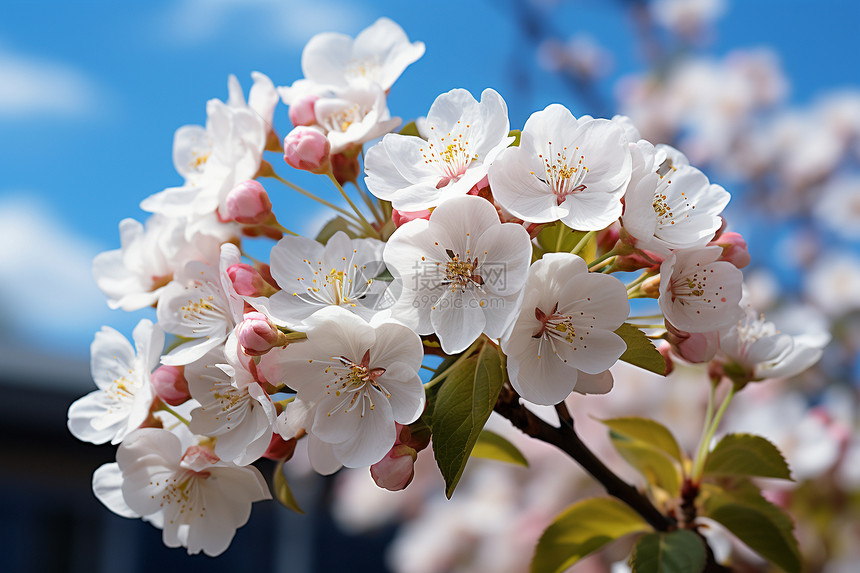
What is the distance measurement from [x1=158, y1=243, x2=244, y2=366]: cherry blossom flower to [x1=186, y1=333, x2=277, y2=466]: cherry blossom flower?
0.02 m

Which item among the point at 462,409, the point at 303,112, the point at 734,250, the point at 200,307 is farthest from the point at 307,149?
the point at 734,250

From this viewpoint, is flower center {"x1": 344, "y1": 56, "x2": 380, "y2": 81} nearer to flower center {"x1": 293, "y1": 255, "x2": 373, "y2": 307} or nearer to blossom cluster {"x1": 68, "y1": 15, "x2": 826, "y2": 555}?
blossom cluster {"x1": 68, "y1": 15, "x2": 826, "y2": 555}

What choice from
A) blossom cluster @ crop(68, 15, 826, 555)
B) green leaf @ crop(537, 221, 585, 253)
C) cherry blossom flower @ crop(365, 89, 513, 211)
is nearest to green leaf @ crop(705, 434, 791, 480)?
blossom cluster @ crop(68, 15, 826, 555)

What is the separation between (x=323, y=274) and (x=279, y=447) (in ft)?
0.50

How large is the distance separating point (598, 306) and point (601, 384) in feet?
0.23

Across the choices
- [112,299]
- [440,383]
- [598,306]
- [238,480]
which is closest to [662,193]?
[598,306]

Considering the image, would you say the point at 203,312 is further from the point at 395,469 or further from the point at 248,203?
the point at 395,469

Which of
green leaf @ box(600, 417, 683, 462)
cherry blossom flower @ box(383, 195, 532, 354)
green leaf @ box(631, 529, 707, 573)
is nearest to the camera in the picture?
cherry blossom flower @ box(383, 195, 532, 354)

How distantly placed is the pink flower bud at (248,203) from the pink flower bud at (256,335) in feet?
0.57

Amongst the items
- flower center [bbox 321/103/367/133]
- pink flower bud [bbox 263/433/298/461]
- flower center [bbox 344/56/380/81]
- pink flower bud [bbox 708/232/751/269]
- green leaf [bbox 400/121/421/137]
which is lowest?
pink flower bud [bbox 263/433/298/461]

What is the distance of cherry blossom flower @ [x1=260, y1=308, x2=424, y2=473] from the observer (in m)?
0.55

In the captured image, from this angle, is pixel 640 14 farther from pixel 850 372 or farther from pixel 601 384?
pixel 601 384

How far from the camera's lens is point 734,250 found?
63cm

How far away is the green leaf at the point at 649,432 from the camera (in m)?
0.79
